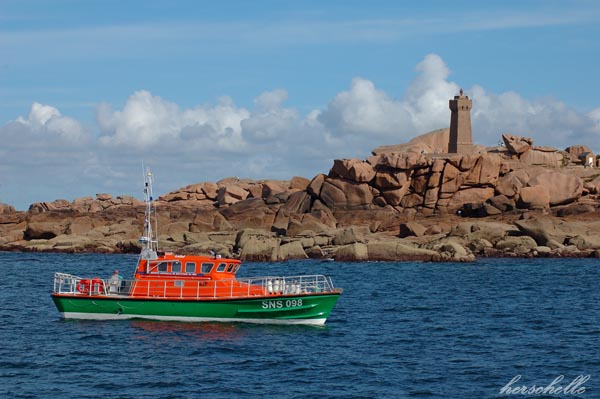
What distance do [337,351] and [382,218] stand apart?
52.0 m

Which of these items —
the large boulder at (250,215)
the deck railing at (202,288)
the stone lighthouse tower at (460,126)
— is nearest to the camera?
the deck railing at (202,288)

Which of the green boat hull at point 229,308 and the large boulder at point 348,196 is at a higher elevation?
the large boulder at point 348,196

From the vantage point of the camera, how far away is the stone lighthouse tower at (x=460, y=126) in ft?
341

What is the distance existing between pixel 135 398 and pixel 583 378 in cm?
1282

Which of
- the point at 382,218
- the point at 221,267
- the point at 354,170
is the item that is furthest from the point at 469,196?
the point at 221,267

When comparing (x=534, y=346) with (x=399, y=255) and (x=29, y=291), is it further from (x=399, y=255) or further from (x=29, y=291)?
(x=399, y=255)

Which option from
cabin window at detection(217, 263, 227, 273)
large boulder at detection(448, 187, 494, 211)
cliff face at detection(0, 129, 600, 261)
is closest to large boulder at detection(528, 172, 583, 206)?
cliff face at detection(0, 129, 600, 261)

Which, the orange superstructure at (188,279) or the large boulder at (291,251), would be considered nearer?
the orange superstructure at (188,279)

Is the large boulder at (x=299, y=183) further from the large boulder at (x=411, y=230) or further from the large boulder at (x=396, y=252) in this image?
the large boulder at (x=396, y=252)

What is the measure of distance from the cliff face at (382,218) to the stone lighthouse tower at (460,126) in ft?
22.3

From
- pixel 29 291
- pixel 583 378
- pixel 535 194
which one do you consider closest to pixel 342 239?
pixel 535 194

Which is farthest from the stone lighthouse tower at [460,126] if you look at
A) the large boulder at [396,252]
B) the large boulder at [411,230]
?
the large boulder at [396,252]

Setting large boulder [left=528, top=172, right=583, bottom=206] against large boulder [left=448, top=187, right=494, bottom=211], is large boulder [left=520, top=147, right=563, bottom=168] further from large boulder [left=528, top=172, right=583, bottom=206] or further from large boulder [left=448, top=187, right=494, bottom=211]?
large boulder [left=448, top=187, right=494, bottom=211]

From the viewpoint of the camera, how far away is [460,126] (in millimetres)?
104562
